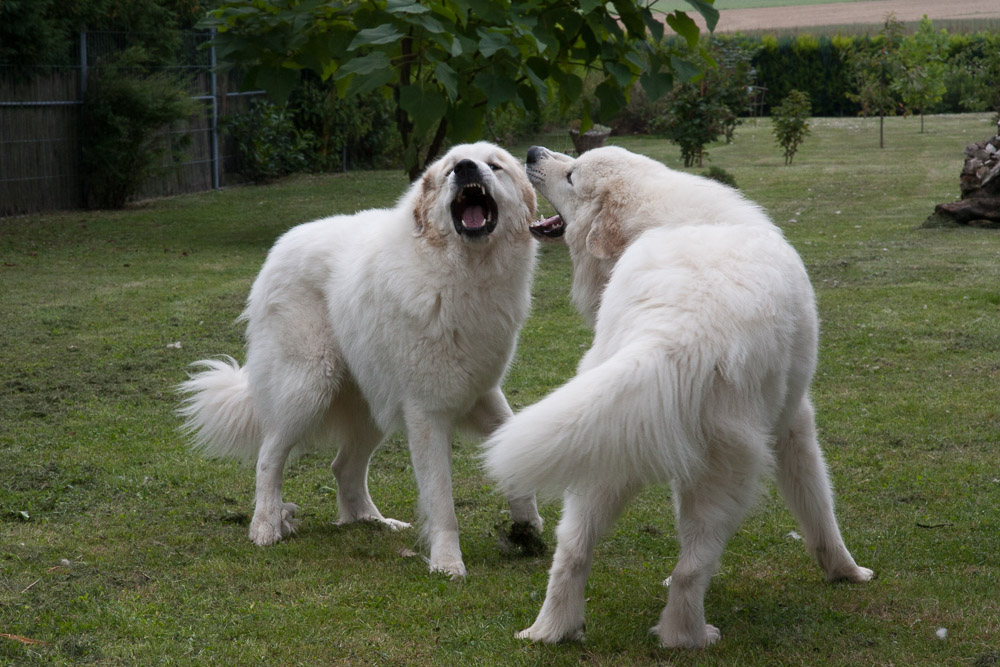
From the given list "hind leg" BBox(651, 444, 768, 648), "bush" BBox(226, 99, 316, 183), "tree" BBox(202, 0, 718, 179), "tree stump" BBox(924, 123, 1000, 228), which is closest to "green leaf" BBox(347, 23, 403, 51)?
"tree" BBox(202, 0, 718, 179)

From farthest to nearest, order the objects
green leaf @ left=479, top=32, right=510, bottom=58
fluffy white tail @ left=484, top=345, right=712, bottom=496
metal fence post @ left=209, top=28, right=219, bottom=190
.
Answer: metal fence post @ left=209, top=28, right=219, bottom=190
green leaf @ left=479, top=32, right=510, bottom=58
fluffy white tail @ left=484, top=345, right=712, bottom=496

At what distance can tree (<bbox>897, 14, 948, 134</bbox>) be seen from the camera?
82.9 feet

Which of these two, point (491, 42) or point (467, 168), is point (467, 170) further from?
point (491, 42)

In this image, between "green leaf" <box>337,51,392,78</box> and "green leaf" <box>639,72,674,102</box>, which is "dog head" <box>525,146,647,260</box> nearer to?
"green leaf" <box>639,72,674,102</box>

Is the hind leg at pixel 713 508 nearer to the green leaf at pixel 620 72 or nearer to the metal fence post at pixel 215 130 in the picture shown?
the green leaf at pixel 620 72

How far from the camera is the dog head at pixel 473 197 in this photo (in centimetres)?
411

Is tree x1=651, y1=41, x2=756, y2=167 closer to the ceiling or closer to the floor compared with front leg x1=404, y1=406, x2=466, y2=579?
closer to the ceiling

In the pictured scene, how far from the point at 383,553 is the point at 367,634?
35.6 inches

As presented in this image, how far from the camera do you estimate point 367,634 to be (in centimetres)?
332

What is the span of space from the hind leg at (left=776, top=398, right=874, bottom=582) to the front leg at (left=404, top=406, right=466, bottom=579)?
1.31m

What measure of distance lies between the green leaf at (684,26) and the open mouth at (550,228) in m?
0.87

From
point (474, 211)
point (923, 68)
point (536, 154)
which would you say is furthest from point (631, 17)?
point (923, 68)

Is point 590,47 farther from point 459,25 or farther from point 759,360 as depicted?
point 759,360

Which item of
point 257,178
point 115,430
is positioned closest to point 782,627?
point 115,430
